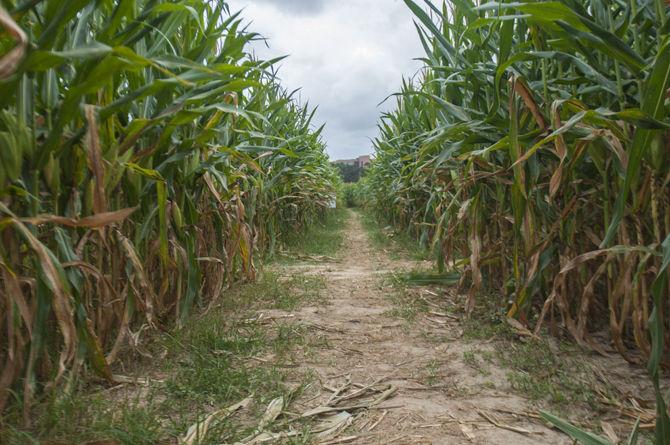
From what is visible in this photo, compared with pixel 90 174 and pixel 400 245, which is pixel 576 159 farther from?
pixel 400 245

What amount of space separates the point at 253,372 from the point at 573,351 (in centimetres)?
126

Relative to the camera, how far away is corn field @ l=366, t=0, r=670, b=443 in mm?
1448

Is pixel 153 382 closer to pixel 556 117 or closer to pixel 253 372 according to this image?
pixel 253 372

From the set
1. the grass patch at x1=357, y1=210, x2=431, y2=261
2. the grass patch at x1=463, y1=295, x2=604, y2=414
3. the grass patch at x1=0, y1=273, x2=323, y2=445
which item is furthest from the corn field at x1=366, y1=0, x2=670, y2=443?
the grass patch at x1=357, y1=210, x2=431, y2=261

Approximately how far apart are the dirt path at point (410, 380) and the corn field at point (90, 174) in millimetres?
693

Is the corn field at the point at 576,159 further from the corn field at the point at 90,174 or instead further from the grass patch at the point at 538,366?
the corn field at the point at 90,174

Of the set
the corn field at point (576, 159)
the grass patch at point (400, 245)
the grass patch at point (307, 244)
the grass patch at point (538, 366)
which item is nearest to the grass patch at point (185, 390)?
the grass patch at point (538, 366)

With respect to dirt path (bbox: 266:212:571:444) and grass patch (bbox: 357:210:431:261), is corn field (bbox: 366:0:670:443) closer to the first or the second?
dirt path (bbox: 266:212:571:444)

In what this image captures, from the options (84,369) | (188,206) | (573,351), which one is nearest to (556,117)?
(573,351)

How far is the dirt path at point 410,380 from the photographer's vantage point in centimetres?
134

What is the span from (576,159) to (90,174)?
1613 millimetres

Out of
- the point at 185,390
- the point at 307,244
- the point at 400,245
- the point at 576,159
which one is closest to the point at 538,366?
the point at 576,159

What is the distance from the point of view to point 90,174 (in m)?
1.54

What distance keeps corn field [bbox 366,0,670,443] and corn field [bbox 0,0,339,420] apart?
104 centimetres
